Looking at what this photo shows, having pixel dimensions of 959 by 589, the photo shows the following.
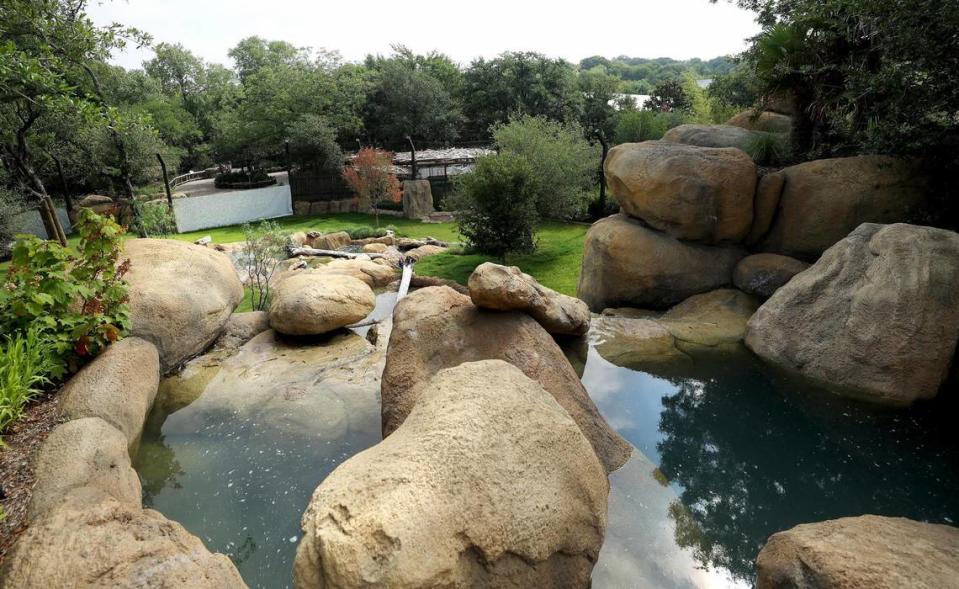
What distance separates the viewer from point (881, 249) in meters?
6.36

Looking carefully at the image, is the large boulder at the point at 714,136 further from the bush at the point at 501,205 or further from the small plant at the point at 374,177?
the small plant at the point at 374,177

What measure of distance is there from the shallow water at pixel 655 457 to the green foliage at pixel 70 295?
1.07 metres

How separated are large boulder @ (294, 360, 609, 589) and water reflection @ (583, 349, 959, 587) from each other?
3.58 ft

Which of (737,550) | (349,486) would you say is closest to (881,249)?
(737,550)

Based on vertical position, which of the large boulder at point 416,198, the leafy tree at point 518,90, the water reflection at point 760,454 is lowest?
the water reflection at point 760,454

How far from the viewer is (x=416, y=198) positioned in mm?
21203

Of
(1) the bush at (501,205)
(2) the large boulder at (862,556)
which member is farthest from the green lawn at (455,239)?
(2) the large boulder at (862,556)

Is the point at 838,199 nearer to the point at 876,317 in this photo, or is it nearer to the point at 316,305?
the point at 876,317

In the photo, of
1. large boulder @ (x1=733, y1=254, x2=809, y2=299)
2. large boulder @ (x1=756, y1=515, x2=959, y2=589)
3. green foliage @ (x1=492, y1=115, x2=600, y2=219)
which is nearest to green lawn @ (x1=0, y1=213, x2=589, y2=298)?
green foliage @ (x1=492, y1=115, x2=600, y2=219)

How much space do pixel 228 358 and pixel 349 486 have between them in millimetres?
5690

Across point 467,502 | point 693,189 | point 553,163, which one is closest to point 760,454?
point 467,502

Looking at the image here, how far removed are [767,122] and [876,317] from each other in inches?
290

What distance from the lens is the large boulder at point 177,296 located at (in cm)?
678

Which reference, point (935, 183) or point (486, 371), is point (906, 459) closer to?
point (486, 371)
